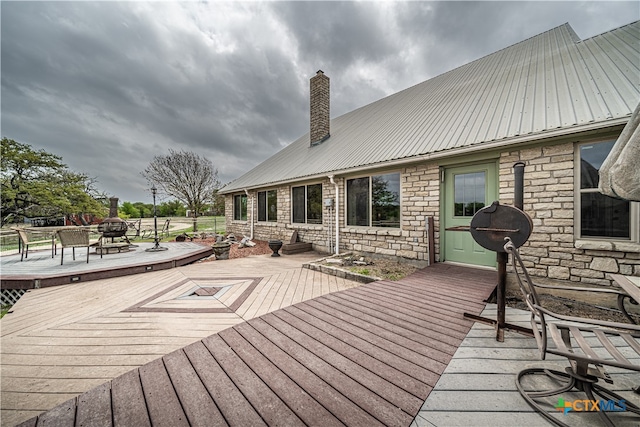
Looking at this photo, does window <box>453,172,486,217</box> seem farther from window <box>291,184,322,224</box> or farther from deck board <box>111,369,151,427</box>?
deck board <box>111,369,151,427</box>

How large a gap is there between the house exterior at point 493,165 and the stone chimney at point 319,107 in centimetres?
202

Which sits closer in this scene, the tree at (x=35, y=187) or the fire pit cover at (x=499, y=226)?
the fire pit cover at (x=499, y=226)

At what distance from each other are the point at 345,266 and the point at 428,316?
2562mm

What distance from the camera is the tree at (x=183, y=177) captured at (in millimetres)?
14367

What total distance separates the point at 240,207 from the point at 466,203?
1018cm

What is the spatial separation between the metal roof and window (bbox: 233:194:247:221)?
3569 mm

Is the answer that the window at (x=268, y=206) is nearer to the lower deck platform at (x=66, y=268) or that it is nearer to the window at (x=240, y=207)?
A: the window at (x=240, y=207)

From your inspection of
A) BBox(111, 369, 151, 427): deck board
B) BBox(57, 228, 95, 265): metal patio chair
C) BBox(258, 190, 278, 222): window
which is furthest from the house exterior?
BBox(57, 228, 95, 265): metal patio chair

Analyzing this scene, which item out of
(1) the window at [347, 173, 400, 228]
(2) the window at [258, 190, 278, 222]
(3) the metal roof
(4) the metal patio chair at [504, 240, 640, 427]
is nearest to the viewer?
(4) the metal patio chair at [504, 240, 640, 427]

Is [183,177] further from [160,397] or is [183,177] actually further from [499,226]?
[499,226]

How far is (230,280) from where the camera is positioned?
4383 millimetres

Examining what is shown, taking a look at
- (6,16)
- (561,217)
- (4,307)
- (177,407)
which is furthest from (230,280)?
(6,16)

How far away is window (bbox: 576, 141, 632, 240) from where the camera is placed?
3152 mm

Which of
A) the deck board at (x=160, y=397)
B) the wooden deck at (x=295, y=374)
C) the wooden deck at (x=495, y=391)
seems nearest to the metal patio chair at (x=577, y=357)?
the wooden deck at (x=495, y=391)
